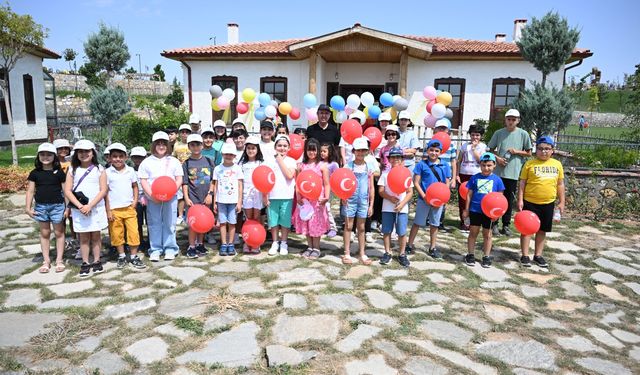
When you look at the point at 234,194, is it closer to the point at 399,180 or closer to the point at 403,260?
the point at 399,180

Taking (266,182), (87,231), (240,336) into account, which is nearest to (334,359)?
(240,336)

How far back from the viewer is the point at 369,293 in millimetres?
3752

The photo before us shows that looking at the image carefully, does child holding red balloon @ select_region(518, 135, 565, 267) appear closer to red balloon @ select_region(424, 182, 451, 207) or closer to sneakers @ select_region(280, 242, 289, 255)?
red balloon @ select_region(424, 182, 451, 207)

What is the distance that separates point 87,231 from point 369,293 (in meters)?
2.83

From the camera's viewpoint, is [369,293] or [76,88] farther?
[76,88]

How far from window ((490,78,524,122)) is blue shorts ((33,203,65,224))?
12.1m

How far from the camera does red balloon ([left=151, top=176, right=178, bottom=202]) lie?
4.29m

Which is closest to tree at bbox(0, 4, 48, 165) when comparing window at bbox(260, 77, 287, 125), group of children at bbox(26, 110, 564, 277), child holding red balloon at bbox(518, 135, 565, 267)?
window at bbox(260, 77, 287, 125)

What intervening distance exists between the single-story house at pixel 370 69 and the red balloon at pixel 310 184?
8.61 meters

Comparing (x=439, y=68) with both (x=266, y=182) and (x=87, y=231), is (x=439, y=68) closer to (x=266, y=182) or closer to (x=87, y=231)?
(x=266, y=182)

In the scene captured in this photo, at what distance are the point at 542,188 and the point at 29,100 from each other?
58.9 ft

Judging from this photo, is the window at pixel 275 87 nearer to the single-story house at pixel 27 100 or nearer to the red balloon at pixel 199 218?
the single-story house at pixel 27 100

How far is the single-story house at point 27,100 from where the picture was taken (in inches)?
581

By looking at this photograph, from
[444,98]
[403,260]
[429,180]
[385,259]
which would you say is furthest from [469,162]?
[444,98]
